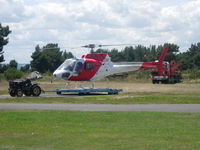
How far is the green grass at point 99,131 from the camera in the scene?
1231cm

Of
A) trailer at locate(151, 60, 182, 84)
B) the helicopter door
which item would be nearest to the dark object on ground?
the helicopter door

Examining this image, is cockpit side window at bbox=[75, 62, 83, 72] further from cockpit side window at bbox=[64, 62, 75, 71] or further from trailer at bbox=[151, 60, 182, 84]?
trailer at bbox=[151, 60, 182, 84]

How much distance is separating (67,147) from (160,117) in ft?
24.2

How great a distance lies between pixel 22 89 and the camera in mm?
34219

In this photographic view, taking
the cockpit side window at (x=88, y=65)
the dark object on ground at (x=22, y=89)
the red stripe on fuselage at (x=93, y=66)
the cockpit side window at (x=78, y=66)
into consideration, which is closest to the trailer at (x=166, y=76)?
the red stripe on fuselage at (x=93, y=66)

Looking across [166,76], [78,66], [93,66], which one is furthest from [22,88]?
[166,76]

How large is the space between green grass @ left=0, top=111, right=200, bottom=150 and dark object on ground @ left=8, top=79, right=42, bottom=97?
13676 millimetres

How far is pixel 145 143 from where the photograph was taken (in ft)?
41.0

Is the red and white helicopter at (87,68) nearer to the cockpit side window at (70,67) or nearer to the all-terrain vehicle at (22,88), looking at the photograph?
the cockpit side window at (70,67)

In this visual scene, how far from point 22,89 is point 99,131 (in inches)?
791

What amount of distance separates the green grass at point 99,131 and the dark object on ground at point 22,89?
1368 cm

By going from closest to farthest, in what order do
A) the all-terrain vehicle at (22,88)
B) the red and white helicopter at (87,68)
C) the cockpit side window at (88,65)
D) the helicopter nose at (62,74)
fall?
1. the all-terrain vehicle at (22,88)
2. the helicopter nose at (62,74)
3. the red and white helicopter at (87,68)
4. the cockpit side window at (88,65)

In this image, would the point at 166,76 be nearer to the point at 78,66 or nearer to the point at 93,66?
the point at 93,66

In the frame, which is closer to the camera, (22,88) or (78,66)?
(22,88)
